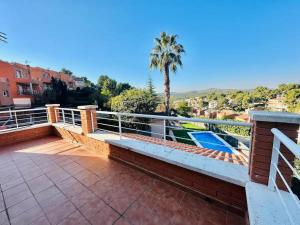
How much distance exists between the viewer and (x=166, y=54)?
41.2 ft

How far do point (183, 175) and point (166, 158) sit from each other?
364 millimetres

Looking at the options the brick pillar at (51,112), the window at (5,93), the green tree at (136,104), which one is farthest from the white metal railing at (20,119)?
the window at (5,93)

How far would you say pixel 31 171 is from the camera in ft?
9.23

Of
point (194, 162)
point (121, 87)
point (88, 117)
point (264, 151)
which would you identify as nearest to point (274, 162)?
point (264, 151)

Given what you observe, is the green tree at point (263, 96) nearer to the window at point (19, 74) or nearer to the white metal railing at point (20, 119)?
the white metal railing at point (20, 119)

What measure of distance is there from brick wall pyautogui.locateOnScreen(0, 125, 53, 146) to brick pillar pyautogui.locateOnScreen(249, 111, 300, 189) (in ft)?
20.3

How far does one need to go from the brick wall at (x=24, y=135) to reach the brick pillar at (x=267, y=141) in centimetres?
619

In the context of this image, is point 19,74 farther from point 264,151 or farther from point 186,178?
point 264,151

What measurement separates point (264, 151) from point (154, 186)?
1632 mm

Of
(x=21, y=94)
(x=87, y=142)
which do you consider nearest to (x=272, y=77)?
(x=87, y=142)

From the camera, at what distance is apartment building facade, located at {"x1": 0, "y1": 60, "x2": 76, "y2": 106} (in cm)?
1881

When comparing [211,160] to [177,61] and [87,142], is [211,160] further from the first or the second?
[177,61]

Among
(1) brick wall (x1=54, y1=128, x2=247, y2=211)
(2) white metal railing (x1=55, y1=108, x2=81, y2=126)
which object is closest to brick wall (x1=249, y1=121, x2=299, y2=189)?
(1) brick wall (x1=54, y1=128, x2=247, y2=211)

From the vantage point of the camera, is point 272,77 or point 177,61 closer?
point 177,61
